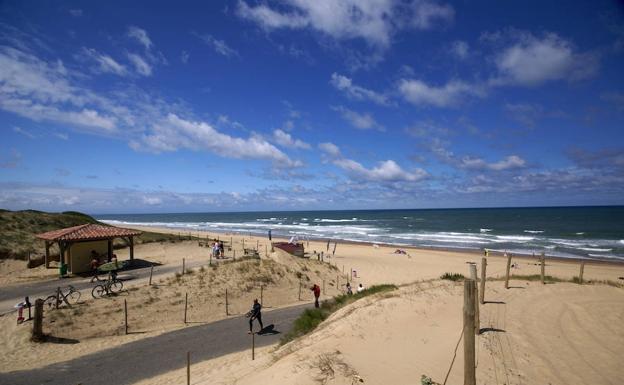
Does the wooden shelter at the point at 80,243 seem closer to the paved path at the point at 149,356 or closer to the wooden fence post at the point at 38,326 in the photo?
the wooden fence post at the point at 38,326

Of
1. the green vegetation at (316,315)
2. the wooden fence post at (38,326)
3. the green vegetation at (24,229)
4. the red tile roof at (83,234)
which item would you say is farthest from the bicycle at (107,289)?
the green vegetation at (24,229)

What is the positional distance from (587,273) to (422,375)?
31.3m

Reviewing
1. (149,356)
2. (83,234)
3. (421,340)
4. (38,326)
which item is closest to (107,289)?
(38,326)

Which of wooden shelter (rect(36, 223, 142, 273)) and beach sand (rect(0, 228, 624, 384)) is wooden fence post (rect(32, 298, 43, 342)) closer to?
beach sand (rect(0, 228, 624, 384))

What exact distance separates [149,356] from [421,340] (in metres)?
9.77

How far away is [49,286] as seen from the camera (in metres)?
20.8

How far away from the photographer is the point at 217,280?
2156cm

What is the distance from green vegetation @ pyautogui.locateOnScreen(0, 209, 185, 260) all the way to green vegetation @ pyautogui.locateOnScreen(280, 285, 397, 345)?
83.3 ft

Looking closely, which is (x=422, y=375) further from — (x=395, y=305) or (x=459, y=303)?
(x=459, y=303)

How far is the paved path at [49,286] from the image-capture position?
18.5 meters

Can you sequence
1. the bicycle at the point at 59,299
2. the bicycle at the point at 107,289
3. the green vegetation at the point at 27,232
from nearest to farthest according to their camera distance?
the bicycle at the point at 59,299
the bicycle at the point at 107,289
the green vegetation at the point at 27,232

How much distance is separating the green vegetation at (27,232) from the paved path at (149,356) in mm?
20005

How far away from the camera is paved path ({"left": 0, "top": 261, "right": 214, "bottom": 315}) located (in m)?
18.5

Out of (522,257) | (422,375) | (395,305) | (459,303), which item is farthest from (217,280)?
(522,257)
